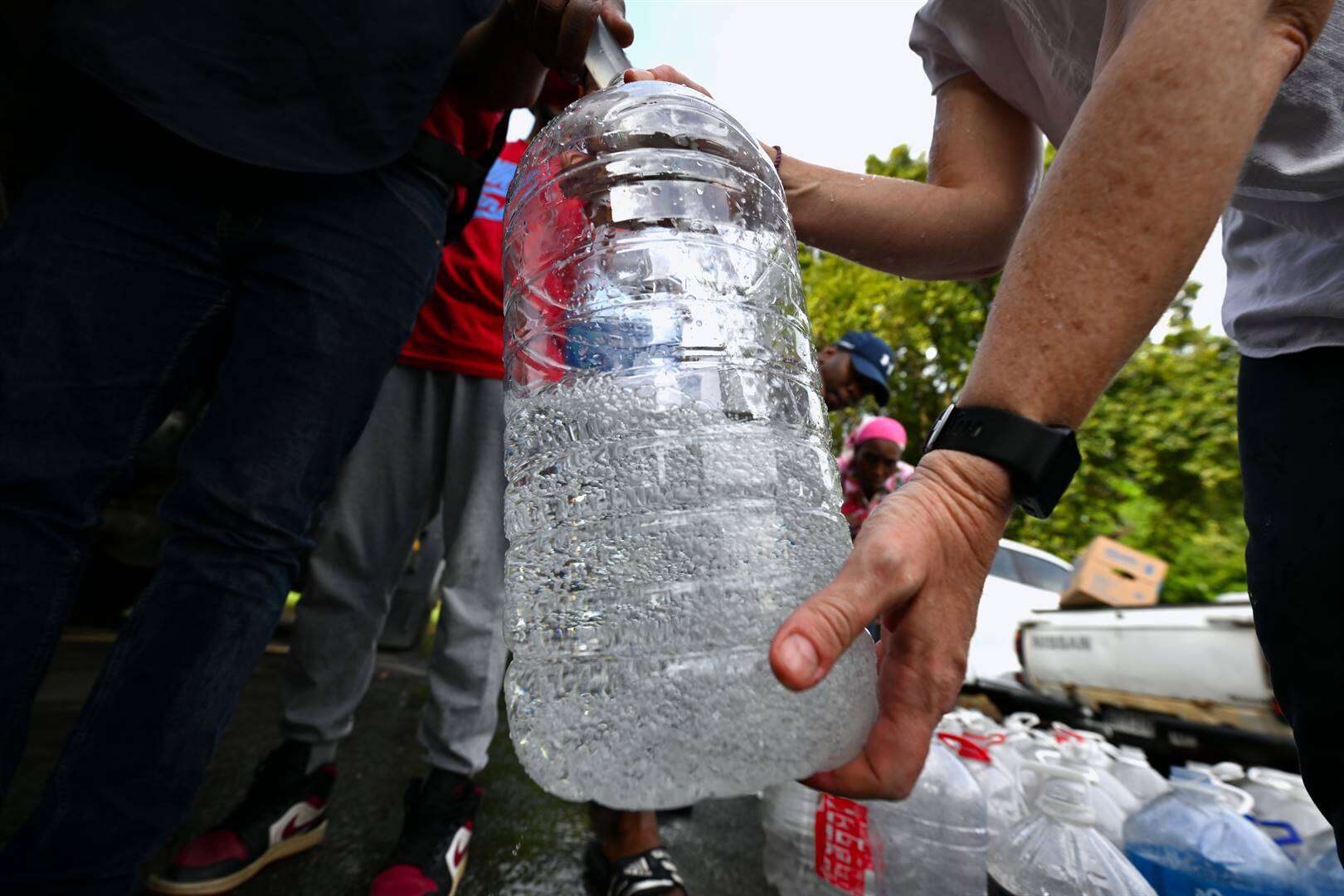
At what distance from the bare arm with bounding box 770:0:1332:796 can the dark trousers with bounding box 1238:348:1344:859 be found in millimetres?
553

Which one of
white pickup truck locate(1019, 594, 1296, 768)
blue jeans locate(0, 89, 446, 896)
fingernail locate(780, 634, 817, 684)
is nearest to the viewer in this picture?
fingernail locate(780, 634, 817, 684)

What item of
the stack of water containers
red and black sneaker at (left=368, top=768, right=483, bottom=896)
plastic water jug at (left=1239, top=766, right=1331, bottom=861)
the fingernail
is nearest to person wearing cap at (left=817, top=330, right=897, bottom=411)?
the stack of water containers

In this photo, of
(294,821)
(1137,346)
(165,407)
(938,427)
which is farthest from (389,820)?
(1137,346)

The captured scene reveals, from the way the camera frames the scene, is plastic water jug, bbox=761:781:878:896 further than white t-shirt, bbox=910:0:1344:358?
Yes

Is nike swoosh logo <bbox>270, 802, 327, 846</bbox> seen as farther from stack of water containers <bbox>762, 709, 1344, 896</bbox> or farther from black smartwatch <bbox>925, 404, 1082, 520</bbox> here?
black smartwatch <bbox>925, 404, 1082, 520</bbox>

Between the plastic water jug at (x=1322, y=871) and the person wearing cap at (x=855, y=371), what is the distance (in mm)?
2799

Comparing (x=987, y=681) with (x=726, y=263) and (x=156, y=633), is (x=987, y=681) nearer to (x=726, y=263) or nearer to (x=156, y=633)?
(x=726, y=263)

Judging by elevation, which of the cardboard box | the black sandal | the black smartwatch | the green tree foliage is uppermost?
the green tree foliage

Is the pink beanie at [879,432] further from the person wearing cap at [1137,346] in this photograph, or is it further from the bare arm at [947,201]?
the person wearing cap at [1137,346]

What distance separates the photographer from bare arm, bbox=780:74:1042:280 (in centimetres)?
133

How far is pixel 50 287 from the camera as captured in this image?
3.82 ft

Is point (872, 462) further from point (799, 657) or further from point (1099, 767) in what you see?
point (799, 657)

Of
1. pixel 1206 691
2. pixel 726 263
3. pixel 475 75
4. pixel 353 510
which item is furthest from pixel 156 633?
pixel 1206 691

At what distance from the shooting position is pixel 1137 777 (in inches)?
87.4
